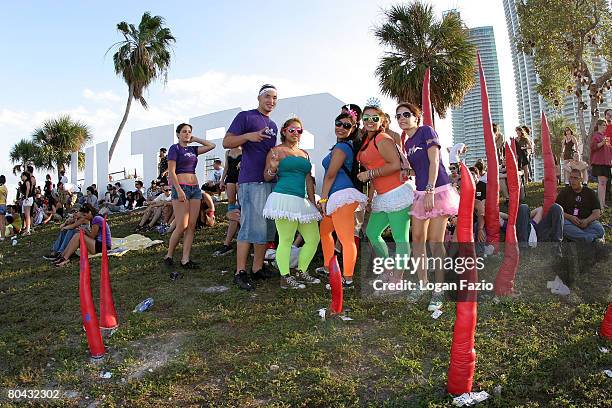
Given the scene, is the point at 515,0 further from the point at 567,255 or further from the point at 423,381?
the point at 423,381

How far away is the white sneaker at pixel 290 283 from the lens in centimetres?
473

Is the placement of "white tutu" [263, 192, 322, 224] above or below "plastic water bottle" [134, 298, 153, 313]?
above

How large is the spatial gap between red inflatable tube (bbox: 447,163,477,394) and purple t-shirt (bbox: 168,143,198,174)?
3.71 metres

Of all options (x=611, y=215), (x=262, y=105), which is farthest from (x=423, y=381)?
(x=611, y=215)

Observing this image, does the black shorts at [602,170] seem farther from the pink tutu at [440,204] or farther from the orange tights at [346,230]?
the orange tights at [346,230]

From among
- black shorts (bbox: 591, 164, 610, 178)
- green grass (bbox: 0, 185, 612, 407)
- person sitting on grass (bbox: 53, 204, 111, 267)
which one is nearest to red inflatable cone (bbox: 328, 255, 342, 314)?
green grass (bbox: 0, 185, 612, 407)

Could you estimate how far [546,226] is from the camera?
5.21 m

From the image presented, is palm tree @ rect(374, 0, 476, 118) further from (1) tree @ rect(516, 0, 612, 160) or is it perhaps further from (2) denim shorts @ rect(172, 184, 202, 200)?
(2) denim shorts @ rect(172, 184, 202, 200)

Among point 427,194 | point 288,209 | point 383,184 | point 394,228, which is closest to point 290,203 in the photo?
point 288,209

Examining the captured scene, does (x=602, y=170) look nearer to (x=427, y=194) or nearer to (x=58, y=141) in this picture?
(x=427, y=194)

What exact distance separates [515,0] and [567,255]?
13.4m

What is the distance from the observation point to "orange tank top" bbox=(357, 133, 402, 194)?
426cm

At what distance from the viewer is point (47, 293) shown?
5250 mm

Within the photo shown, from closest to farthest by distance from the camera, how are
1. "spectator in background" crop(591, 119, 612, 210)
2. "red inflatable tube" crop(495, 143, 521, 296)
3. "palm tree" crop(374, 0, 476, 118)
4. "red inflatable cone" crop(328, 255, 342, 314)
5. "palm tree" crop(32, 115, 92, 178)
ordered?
"red inflatable cone" crop(328, 255, 342, 314)
"red inflatable tube" crop(495, 143, 521, 296)
"spectator in background" crop(591, 119, 612, 210)
"palm tree" crop(374, 0, 476, 118)
"palm tree" crop(32, 115, 92, 178)
